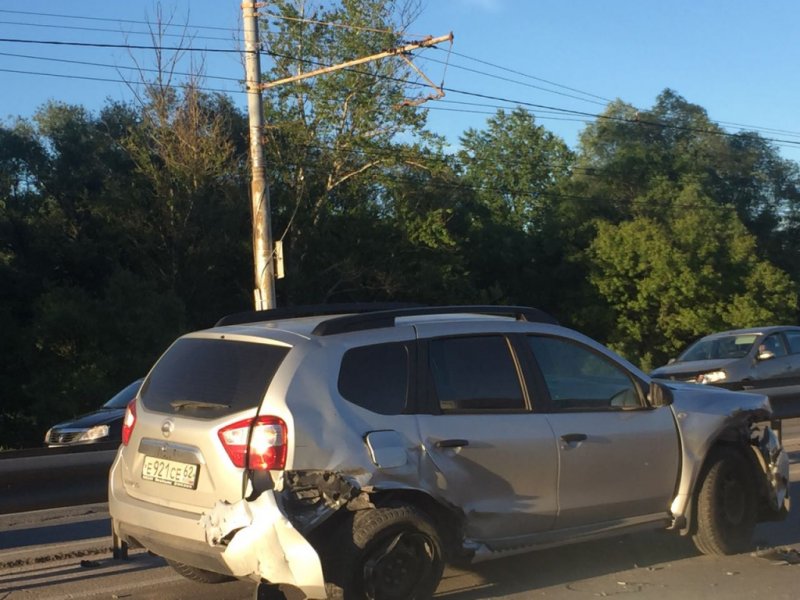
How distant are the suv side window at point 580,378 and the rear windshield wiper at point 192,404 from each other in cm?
199

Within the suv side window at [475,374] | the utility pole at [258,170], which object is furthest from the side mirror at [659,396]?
the utility pole at [258,170]

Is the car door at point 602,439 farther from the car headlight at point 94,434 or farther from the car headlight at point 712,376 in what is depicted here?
the car headlight at point 712,376

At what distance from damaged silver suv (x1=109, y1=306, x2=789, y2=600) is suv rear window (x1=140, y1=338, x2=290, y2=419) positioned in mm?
12

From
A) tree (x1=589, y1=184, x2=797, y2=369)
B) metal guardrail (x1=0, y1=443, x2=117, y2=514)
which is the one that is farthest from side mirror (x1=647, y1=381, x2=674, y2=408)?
tree (x1=589, y1=184, x2=797, y2=369)

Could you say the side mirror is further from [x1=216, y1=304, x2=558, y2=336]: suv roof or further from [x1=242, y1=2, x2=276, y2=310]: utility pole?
[x1=242, y1=2, x2=276, y2=310]: utility pole

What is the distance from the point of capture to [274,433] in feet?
17.6

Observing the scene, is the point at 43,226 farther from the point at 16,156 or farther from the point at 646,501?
the point at 646,501

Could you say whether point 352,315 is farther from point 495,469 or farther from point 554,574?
point 554,574

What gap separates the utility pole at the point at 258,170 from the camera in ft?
62.3

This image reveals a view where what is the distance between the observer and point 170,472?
18.7ft

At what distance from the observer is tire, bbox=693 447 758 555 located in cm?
702

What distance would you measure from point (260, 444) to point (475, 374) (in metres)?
1.46

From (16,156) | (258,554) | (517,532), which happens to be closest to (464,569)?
(517,532)

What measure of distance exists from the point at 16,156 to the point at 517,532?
1405 inches
